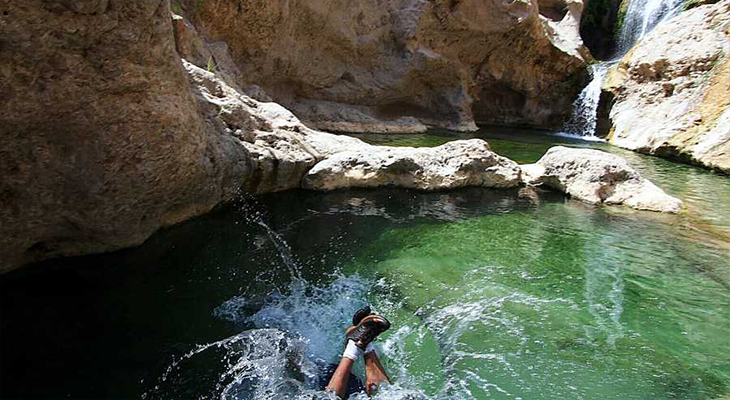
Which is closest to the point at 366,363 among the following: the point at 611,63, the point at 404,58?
the point at 404,58

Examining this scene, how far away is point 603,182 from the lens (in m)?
8.65

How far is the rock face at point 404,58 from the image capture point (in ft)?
47.7

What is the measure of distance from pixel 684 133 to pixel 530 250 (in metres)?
10.9

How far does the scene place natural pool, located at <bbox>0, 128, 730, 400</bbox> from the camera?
10.3 ft

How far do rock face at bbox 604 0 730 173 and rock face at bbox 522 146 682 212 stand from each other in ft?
17.8

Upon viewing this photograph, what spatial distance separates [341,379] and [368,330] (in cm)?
39

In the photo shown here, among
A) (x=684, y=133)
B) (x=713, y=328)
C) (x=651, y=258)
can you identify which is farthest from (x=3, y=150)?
(x=684, y=133)

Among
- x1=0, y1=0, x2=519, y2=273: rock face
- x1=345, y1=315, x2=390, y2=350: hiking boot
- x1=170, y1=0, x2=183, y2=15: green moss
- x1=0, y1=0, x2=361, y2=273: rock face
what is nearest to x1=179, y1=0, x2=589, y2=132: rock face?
x1=170, y1=0, x2=183, y2=15: green moss

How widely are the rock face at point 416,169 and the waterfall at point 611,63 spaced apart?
12460 millimetres

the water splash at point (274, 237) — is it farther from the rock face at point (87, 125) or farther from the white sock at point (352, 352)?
the white sock at point (352, 352)

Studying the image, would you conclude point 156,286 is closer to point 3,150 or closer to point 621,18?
point 3,150

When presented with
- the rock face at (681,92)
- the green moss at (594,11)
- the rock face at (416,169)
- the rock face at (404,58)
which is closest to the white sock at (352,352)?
the rock face at (416,169)

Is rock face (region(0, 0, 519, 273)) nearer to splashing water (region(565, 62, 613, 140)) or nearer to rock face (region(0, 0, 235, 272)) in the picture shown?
rock face (region(0, 0, 235, 272))

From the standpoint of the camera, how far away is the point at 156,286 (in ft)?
13.9
